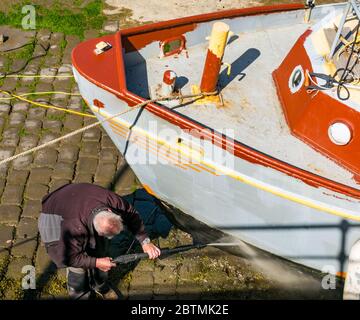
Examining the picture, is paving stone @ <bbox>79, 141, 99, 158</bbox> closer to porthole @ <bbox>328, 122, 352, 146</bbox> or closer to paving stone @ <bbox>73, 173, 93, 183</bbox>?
paving stone @ <bbox>73, 173, 93, 183</bbox>

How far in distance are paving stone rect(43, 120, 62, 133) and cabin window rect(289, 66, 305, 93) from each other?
12.1 feet

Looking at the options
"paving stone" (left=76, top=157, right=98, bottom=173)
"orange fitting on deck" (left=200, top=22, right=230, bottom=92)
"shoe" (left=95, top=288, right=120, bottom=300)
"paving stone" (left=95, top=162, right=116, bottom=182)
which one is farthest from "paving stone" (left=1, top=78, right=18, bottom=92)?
"shoe" (left=95, top=288, right=120, bottom=300)

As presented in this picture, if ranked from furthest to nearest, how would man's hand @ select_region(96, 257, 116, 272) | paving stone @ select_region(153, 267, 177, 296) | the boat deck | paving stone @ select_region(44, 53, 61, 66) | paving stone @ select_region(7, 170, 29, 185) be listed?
paving stone @ select_region(44, 53, 61, 66) → paving stone @ select_region(7, 170, 29, 185) → paving stone @ select_region(153, 267, 177, 296) → the boat deck → man's hand @ select_region(96, 257, 116, 272)

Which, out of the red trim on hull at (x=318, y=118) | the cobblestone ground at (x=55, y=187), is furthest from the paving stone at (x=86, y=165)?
the red trim on hull at (x=318, y=118)

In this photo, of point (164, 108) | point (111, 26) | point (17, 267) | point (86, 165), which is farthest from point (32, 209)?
point (111, 26)

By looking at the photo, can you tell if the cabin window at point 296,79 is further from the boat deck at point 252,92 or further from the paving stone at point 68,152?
the paving stone at point 68,152

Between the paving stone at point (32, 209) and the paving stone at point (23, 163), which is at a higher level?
the paving stone at point (23, 163)

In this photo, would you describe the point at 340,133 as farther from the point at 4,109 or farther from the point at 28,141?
the point at 4,109

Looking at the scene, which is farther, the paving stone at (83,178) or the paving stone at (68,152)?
the paving stone at (68,152)

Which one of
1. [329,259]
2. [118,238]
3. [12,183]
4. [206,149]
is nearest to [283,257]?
[329,259]

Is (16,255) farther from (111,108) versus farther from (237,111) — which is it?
(237,111)

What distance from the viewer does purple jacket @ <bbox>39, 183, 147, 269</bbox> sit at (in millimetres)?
4746

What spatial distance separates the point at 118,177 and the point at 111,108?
147 centimetres

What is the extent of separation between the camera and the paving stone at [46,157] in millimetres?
7230
